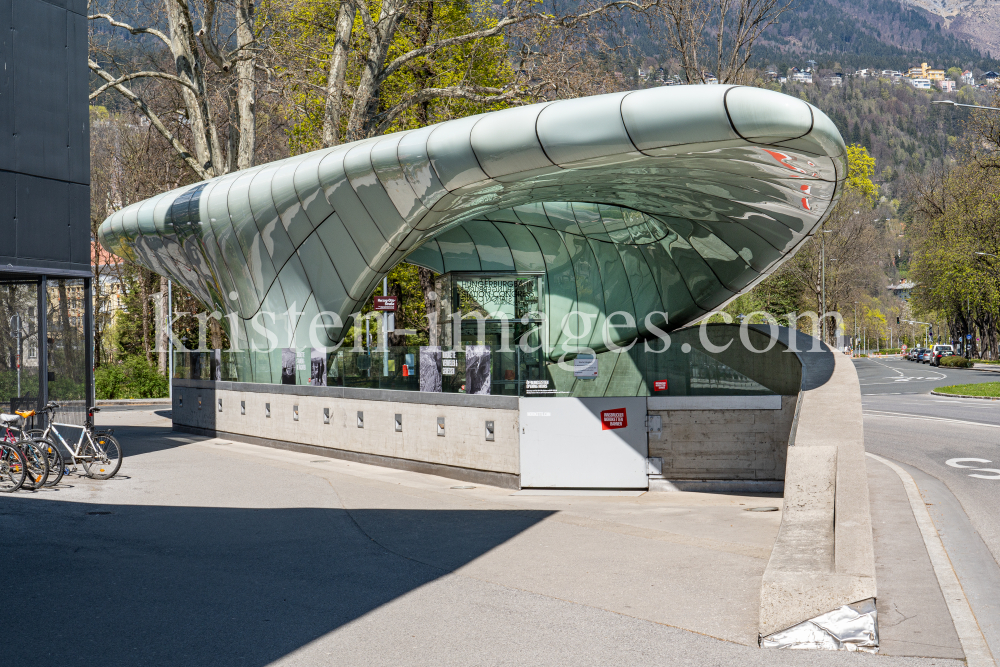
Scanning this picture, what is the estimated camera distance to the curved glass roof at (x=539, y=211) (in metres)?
12.0

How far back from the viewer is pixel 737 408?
13516 millimetres

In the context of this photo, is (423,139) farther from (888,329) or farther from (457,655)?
(888,329)

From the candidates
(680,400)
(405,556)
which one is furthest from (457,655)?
(680,400)

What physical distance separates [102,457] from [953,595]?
1214 cm

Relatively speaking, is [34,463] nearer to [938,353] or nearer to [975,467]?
[975,467]

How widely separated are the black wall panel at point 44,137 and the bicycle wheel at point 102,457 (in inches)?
130

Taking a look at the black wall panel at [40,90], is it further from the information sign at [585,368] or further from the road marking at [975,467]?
the road marking at [975,467]

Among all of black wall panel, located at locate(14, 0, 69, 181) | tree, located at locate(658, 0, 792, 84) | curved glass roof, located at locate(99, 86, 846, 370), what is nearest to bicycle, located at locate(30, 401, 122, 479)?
black wall panel, located at locate(14, 0, 69, 181)

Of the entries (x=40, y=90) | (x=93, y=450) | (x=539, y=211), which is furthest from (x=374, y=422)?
(x=539, y=211)

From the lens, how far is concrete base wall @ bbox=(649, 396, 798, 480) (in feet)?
43.8

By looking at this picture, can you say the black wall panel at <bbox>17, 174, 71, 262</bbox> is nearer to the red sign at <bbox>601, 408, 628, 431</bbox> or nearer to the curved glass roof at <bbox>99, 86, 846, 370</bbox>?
the curved glass roof at <bbox>99, 86, 846, 370</bbox>

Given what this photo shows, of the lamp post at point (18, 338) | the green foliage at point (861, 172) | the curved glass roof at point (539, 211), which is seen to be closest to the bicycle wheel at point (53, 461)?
the lamp post at point (18, 338)

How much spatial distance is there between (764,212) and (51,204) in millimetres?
13085

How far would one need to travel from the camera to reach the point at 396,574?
7.98 metres
